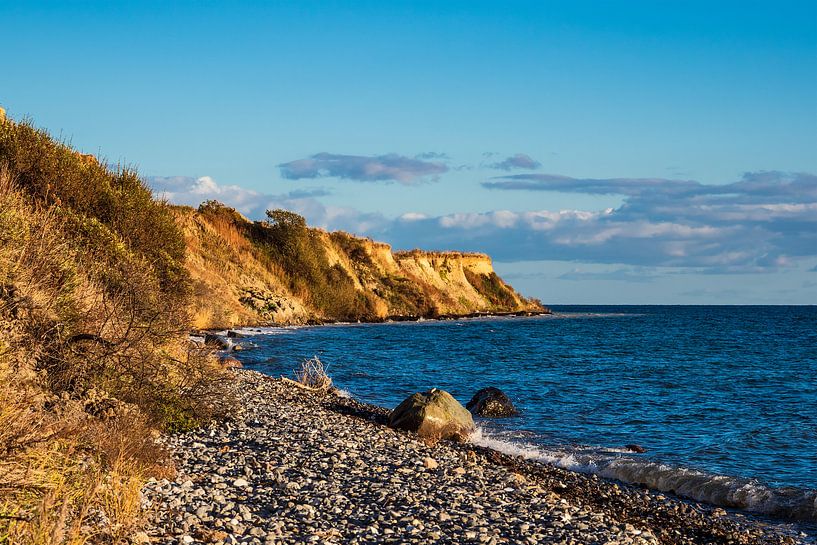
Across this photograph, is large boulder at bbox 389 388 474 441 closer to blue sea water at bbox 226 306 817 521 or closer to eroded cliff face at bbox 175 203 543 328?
blue sea water at bbox 226 306 817 521

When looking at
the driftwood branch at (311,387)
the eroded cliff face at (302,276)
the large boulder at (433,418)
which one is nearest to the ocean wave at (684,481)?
the large boulder at (433,418)

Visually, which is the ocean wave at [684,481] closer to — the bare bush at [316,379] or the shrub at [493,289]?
the bare bush at [316,379]

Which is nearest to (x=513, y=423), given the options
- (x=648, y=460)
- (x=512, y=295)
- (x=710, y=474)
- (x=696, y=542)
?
(x=648, y=460)

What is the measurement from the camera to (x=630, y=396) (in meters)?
28.7

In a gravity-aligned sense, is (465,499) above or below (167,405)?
below

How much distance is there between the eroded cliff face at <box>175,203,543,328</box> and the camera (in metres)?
62.5

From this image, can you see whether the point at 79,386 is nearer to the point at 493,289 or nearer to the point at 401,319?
the point at 401,319

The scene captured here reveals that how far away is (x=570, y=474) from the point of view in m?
16.0

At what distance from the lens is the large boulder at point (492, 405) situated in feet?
76.4

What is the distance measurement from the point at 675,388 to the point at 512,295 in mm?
92512

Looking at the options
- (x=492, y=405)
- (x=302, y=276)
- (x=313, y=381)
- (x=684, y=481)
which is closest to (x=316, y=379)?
(x=313, y=381)

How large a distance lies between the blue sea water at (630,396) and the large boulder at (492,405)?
64 cm

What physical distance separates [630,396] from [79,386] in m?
22.1

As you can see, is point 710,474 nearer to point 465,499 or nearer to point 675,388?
point 465,499
